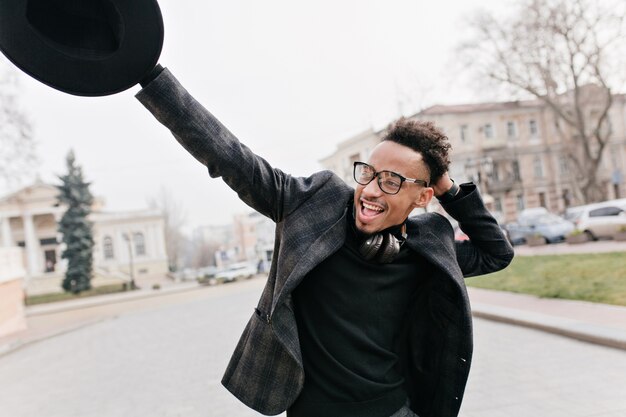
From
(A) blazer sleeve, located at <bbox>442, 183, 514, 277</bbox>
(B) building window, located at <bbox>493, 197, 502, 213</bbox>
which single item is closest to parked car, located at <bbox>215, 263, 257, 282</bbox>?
(B) building window, located at <bbox>493, 197, 502, 213</bbox>

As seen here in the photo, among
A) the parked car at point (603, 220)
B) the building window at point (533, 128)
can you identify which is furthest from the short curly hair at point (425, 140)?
the building window at point (533, 128)

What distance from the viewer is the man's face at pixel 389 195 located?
1847 millimetres

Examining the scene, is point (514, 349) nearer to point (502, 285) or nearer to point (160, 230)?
point (502, 285)

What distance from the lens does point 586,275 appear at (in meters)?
12.1

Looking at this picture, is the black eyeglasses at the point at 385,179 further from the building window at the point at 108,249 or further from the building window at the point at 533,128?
the building window at the point at 108,249

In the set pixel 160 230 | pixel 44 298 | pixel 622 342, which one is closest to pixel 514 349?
pixel 622 342

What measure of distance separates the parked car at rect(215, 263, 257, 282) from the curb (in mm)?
31046

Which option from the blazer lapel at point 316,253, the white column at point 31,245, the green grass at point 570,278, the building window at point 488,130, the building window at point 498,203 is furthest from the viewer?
the white column at point 31,245

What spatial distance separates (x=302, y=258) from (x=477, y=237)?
34.1 inches

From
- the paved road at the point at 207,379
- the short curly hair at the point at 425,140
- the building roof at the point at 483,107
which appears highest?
the building roof at the point at 483,107

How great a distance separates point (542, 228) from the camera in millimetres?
25016

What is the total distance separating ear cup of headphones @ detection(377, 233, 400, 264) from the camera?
181 cm

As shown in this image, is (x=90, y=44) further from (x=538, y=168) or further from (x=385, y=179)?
(x=538, y=168)

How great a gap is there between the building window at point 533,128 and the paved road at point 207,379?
132 ft
